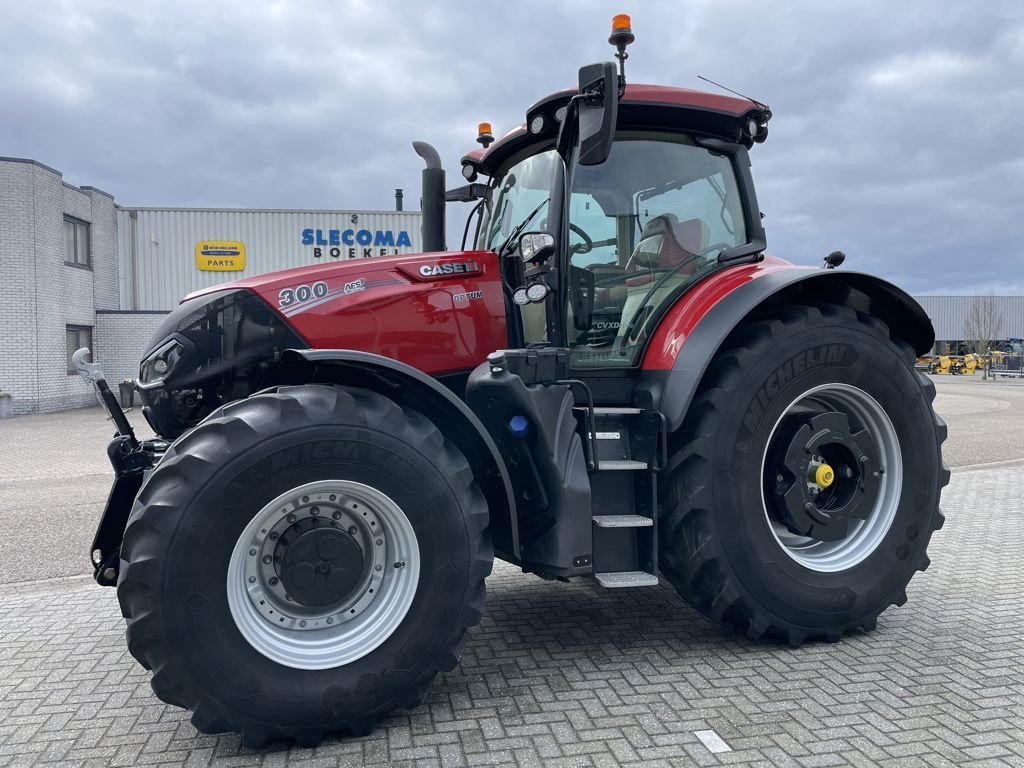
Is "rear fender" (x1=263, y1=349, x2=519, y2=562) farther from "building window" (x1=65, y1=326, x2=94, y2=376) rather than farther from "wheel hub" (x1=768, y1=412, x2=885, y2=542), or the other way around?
"building window" (x1=65, y1=326, x2=94, y2=376)

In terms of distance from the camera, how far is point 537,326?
3.88m

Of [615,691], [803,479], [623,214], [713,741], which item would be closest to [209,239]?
[623,214]

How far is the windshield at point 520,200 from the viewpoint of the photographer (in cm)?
389

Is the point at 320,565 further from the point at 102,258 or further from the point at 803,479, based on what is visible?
the point at 102,258

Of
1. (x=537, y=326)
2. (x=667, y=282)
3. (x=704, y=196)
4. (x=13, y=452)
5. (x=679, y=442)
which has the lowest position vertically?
(x=13, y=452)

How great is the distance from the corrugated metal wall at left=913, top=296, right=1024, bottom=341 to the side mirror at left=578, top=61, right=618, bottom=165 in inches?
2651

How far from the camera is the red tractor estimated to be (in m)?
2.83

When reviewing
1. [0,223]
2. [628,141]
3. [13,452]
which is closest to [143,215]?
[0,223]

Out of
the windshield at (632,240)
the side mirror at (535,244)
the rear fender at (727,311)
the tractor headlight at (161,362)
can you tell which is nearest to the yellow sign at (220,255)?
the tractor headlight at (161,362)

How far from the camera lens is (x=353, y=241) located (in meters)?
23.2

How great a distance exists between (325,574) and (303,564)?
10 centimetres

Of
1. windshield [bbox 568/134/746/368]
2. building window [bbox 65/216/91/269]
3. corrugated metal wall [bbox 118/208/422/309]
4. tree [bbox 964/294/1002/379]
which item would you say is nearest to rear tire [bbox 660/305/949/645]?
windshield [bbox 568/134/746/368]

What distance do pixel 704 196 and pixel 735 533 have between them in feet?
6.05

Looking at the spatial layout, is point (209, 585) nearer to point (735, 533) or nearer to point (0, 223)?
point (735, 533)
